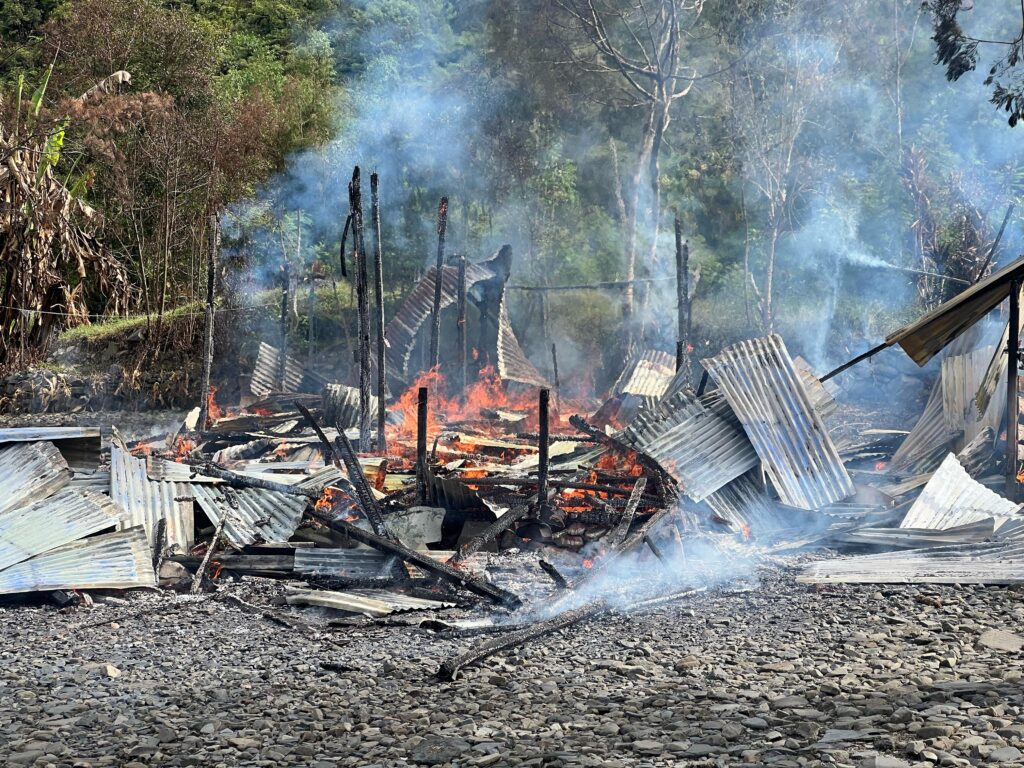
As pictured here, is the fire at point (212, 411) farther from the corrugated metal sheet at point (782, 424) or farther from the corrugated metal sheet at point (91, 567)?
the corrugated metal sheet at point (782, 424)

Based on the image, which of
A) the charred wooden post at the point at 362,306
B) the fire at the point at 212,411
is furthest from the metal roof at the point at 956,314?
the fire at the point at 212,411

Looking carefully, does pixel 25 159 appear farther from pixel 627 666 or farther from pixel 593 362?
pixel 627 666

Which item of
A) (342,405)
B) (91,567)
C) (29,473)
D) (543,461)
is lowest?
(91,567)

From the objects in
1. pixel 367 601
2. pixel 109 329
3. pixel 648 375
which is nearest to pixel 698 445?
pixel 367 601

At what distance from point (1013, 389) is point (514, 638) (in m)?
5.92

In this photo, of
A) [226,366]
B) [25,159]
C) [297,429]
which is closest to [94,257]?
[25,159]

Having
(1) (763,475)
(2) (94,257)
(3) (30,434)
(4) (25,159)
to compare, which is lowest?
(1) (763,475)

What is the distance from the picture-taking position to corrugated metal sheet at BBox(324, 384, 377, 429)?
1549 centimetres

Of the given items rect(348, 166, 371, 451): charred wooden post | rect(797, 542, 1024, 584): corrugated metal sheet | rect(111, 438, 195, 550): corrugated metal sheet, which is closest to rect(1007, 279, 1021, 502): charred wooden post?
rect(797, 542, 1024, 584): corrugated metal sheet

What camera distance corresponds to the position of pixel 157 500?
29.7ft

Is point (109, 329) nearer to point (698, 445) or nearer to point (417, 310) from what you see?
point (417, 310)

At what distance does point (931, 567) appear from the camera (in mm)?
8250

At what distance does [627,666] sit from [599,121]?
27.0 meters

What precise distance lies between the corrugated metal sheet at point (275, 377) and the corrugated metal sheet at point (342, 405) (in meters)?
2.78
